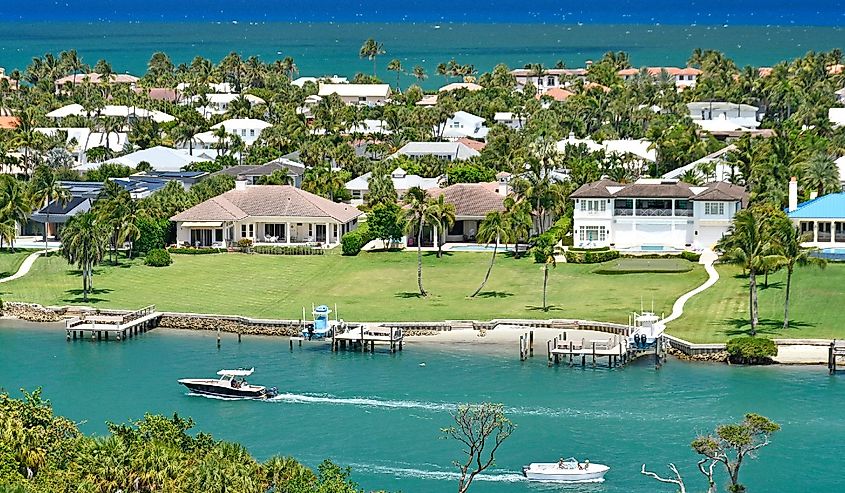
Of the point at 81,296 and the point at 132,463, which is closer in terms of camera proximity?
the point at 132,463

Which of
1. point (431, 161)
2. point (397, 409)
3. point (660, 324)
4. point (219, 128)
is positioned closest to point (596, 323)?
point (660, 324)

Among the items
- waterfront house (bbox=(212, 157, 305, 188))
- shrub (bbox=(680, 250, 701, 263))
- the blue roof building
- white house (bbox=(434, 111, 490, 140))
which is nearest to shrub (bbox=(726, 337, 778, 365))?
shrub (bbox=(680, 250, 701, 263))

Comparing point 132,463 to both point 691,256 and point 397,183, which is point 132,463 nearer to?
point 691,256

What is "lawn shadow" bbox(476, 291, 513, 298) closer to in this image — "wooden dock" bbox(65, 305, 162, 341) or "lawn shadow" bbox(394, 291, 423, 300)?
"lawn shadow" bbox(394, 291, 423, 300)

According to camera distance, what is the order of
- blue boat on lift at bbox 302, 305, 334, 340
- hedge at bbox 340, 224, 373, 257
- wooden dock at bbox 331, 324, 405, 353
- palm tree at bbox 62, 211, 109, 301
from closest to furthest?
wooden dock at bbox 331, 324, 405, 353
blue boat on lift at bbox 302, 305, 334, 340
palm tree at bbox 62, 211, 109, 301
hedge at bbox 340, 224, 373, 257

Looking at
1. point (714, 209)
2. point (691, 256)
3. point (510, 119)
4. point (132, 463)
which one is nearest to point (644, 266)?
point (691, 256)

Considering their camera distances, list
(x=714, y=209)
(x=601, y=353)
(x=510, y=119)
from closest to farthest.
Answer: (x=601, y=353)
(x=714, y=209)
(x=510, y=119)

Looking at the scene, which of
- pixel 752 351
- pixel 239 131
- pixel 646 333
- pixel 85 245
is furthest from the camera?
pixel 239 131
